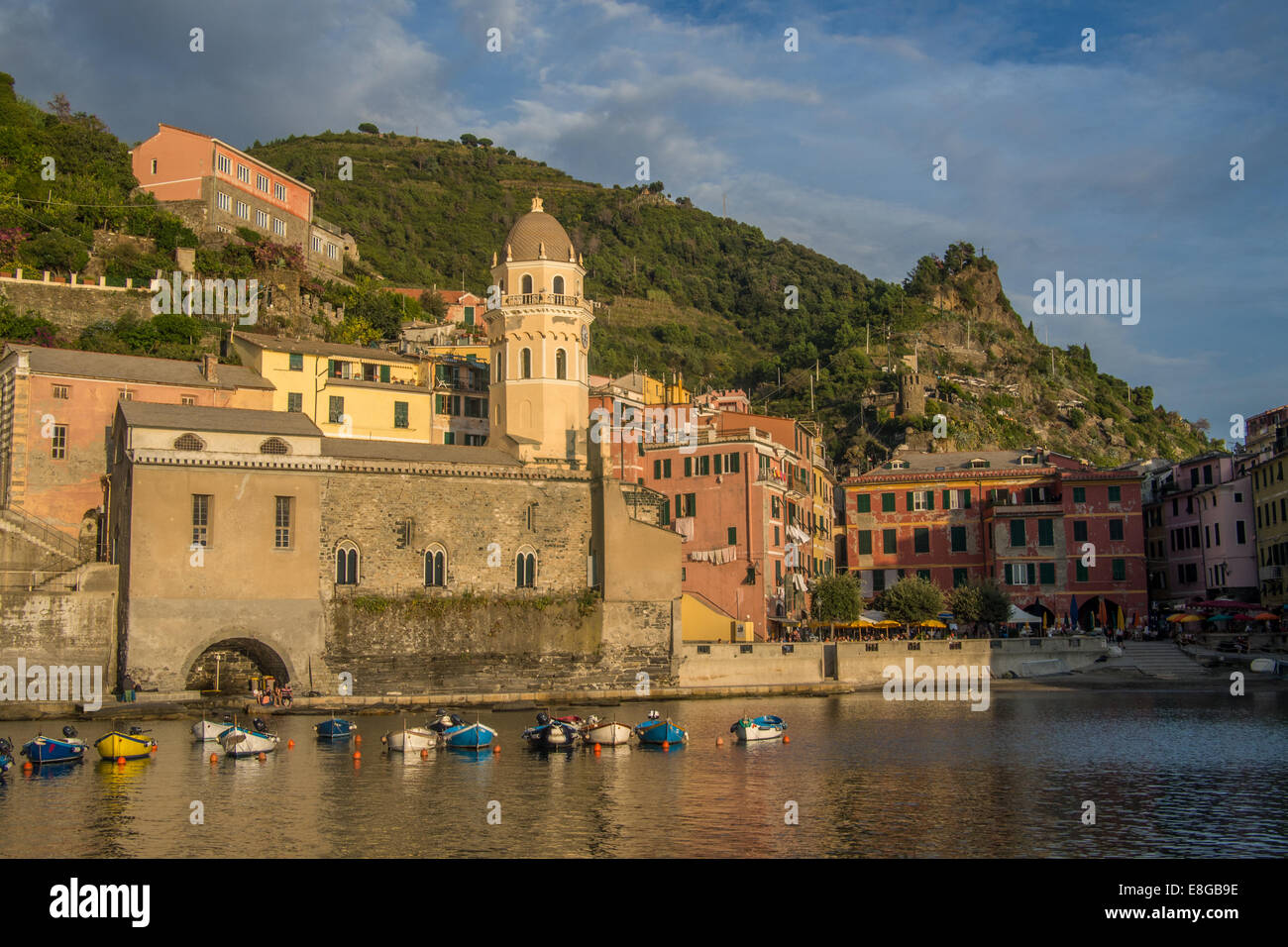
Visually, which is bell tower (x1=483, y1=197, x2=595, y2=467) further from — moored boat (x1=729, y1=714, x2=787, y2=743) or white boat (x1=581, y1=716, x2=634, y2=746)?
moored boat (x1=729, y1=714, x2=787, y2=743)

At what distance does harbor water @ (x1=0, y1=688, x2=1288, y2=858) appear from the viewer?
79.4 ft

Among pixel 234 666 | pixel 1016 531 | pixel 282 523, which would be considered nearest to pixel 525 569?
pixel 282 523

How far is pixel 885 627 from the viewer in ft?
215

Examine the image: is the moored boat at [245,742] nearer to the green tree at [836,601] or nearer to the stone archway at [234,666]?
the stone archway at [234,666]

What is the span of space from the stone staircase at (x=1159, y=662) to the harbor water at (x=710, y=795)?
1415 cm

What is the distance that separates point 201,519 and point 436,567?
10370 mm

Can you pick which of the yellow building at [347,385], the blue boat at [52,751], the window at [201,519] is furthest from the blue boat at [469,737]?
the yellow building at [347,385]

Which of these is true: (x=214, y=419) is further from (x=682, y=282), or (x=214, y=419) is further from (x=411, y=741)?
(x=682, y=282)

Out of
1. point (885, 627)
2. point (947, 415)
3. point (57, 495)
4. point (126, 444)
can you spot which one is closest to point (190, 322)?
point (57, 495)

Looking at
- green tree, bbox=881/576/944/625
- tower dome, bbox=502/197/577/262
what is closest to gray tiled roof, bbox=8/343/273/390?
tower dome, bbox=502/197/577/262

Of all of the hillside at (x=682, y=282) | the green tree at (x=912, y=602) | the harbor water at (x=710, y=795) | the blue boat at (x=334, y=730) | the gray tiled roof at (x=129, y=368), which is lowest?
the harbor water at (x=710, y=795)

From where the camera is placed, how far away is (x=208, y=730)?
131 ft

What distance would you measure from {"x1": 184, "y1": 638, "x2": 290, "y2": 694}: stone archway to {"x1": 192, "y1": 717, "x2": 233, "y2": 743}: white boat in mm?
10161

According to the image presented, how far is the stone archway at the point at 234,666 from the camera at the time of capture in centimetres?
5116
